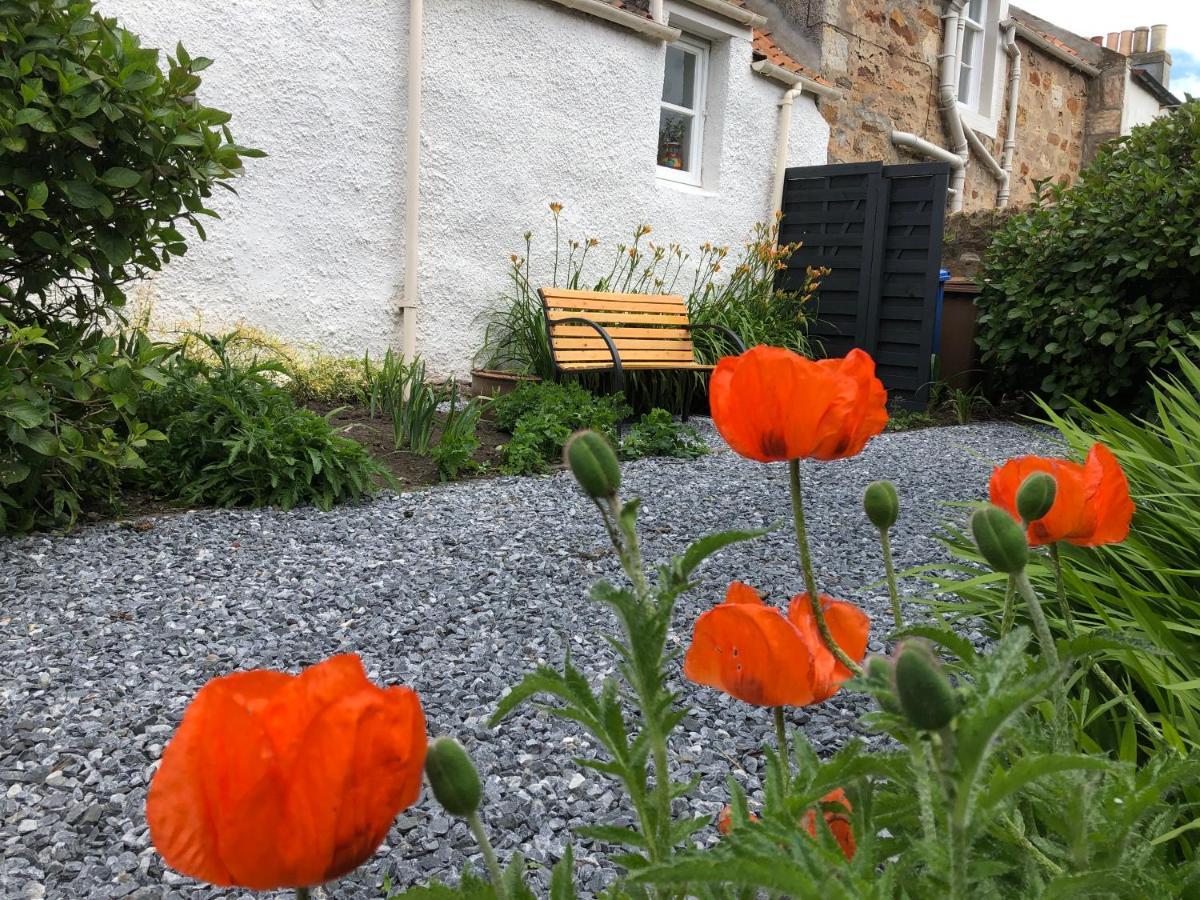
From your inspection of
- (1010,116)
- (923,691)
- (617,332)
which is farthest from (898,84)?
(923,691)

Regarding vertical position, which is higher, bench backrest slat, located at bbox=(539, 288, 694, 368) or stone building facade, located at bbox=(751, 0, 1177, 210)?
stone building facade, located at bbox=(751, 0, 1177, 210)

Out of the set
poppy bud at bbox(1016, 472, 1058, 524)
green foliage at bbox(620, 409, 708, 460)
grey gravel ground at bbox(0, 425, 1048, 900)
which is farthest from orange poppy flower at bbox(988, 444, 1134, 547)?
green foliage at bbox(620, 409, 708, 460)

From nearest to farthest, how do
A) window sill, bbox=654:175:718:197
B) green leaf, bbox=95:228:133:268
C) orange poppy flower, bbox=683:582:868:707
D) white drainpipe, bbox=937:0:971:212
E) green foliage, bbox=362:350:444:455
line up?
1. orange poppy flower, bbox=683:582:868:707
2. green leaf, bbox=95:228:133:268
3. green foliage, bbox=362:350:444:455
4. window sill, bbox=654:175:718:197
5. white drainpipe, bbox=937:0:971:212

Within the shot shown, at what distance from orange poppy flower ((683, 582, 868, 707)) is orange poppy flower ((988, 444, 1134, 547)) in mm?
245

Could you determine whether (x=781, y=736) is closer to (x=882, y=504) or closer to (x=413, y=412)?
(x=882, y=504)

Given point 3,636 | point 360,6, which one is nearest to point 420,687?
point 3,636

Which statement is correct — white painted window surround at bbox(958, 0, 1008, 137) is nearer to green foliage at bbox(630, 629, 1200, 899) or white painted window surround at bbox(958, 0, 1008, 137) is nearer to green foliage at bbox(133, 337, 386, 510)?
green foliage at bbox(133, 337, 386, 510)

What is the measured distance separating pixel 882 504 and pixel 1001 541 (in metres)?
0.15

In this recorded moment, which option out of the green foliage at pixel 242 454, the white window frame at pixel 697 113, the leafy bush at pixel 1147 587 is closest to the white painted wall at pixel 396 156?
the white window frame at pixel 697 113

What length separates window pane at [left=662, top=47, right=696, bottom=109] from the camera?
7461 millimetres

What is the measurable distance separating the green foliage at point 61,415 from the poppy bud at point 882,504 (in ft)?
8.51

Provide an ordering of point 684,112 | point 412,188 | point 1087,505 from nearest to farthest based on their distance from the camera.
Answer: point 1087,505 → point 412,188 → point 684,112

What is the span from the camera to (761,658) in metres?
0.64

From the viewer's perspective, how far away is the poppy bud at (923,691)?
0.36 m
